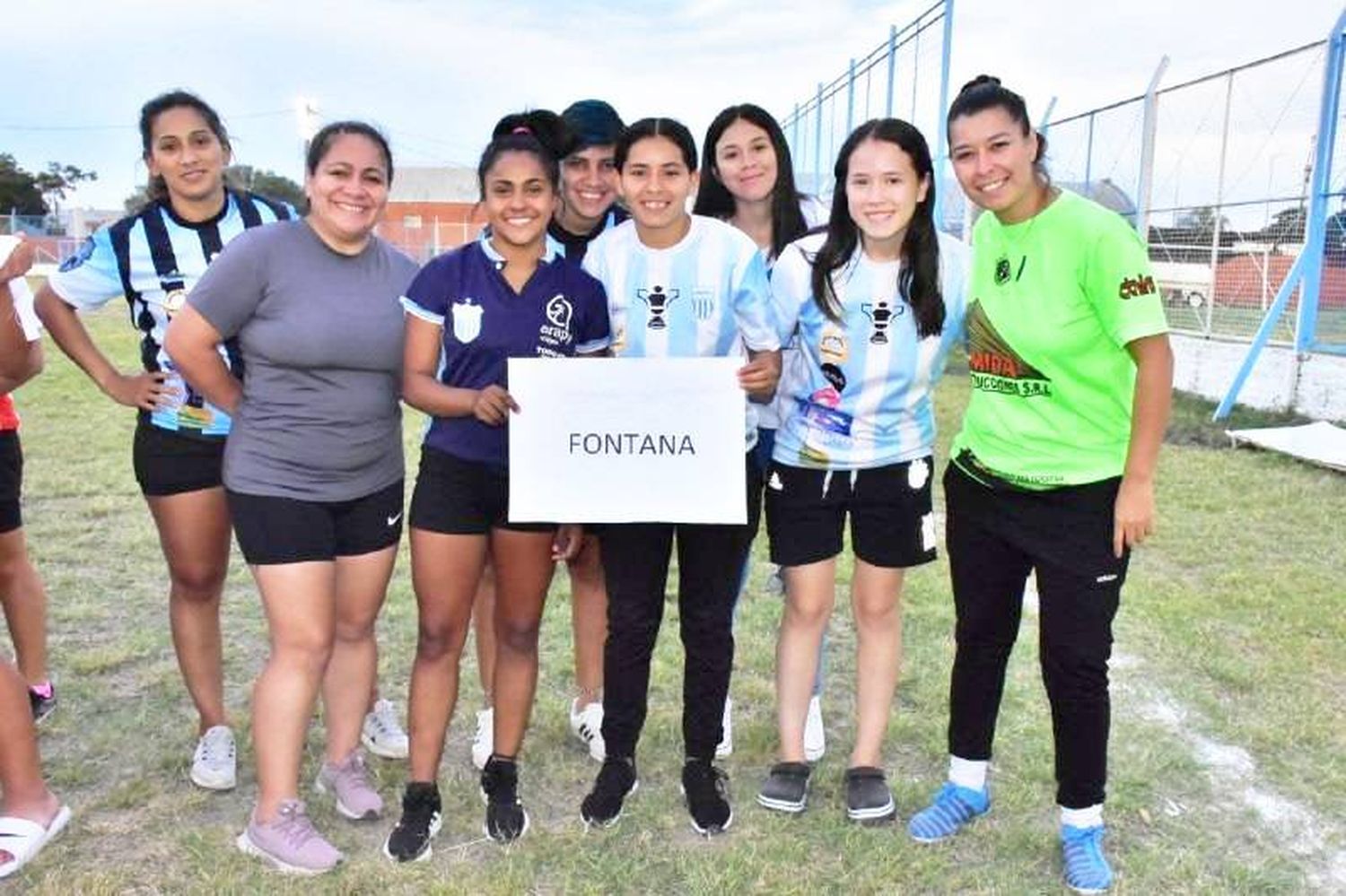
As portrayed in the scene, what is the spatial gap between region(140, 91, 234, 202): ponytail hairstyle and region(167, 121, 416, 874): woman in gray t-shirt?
544 mm

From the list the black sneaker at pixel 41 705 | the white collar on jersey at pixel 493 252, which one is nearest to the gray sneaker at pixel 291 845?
the black sneaker at pixel 41 705

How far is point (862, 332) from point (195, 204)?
82.7 inches

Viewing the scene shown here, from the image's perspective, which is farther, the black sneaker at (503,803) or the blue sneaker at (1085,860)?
the black sneaker at (503,803)

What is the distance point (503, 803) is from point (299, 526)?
1.06 meters

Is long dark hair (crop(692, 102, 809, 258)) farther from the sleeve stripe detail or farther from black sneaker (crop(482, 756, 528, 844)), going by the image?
black sneaker (crop(482, 756, 528, 844))

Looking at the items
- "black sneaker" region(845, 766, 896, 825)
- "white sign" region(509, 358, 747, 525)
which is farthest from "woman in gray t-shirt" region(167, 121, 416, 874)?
"black sneaker" region(845, 766, 896, 825)

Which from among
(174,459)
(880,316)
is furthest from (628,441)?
(174,459)

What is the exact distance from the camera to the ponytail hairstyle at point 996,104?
289cm

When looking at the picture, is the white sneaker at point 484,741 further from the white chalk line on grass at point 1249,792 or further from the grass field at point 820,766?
the white chalk line on grass at point 1249,792

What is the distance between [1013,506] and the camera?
10.0 feet

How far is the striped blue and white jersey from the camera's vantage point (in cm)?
332

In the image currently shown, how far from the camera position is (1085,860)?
3.08 metres

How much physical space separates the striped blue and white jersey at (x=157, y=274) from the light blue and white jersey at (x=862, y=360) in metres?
1.65

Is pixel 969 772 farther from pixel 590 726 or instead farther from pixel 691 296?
pixel 691 296
